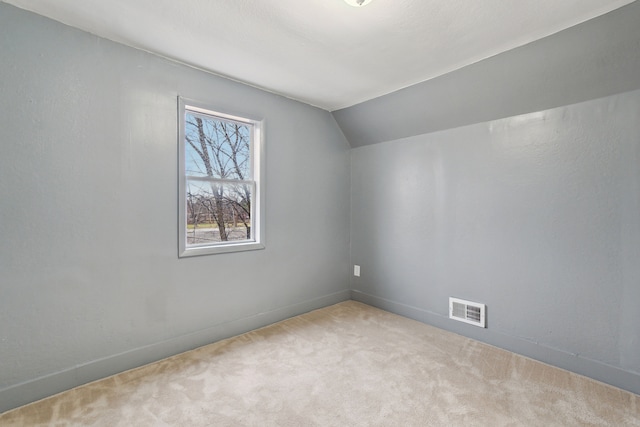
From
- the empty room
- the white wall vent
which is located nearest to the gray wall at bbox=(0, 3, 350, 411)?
the empty room

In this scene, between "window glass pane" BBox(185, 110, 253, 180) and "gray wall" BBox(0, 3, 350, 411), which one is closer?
"gray wall" BBox(0, 3, 350, 411)

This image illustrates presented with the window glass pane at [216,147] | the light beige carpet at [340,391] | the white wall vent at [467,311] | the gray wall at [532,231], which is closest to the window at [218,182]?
the window glass pane at [216,147]

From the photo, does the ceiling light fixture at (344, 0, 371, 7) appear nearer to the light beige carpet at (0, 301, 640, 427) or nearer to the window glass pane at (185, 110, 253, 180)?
the window glass pane at (185, 110, 253, 180)

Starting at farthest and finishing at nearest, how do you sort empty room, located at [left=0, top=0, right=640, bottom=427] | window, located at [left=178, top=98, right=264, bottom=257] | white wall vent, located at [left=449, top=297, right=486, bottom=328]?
white wall vent, located at [left=449, top=297, right=486, bottom=328] < window, located at [left=178, top=98, right=264, bottom=257] < empty room, located at [left=0, top=0, right=640, bottom=427]

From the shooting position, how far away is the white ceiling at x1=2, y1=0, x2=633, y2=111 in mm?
1631

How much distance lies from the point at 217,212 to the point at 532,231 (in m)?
2.67

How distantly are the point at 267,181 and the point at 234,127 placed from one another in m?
0.59

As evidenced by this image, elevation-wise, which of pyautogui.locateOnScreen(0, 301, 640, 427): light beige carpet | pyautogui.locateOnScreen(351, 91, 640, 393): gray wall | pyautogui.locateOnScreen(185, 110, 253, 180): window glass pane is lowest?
pyautogui.locateOnScreen(0, 301, 640, 427): light beige carpet

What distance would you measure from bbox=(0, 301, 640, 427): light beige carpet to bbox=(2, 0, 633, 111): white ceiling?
2.29 metres

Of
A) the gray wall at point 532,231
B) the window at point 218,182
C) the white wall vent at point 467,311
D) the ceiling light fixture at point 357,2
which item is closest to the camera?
the ceiling light fixture at point 357,2

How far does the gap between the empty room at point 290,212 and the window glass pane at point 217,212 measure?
2 centimetres

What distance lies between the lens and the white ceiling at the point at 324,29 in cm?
163

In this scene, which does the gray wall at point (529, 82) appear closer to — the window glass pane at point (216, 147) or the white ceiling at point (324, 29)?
the white ceiling at point (324, 29)

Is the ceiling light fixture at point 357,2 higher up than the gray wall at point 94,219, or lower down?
higher up
